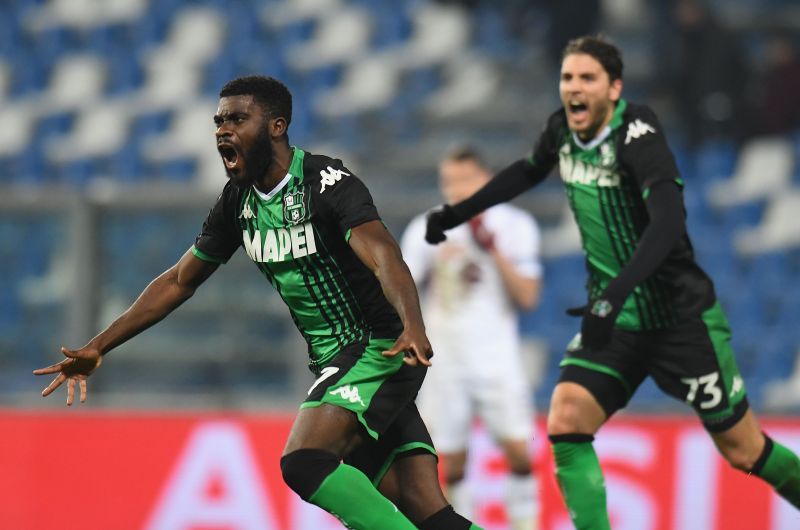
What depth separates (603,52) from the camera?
17.6 ft

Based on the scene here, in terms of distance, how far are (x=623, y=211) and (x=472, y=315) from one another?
2.73 metres

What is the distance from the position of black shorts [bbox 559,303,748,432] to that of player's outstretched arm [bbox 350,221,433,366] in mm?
1257

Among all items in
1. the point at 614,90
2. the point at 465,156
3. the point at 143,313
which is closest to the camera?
the point at 143,313

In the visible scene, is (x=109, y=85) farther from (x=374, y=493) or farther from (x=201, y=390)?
(x=374, y=493)

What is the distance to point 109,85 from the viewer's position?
13.4 meters

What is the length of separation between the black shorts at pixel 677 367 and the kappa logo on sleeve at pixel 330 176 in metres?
1.39

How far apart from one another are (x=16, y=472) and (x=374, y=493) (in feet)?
15.0

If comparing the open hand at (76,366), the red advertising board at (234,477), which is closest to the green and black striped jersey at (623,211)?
the open hand at (76,366)

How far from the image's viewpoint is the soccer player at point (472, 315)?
7.85 metres

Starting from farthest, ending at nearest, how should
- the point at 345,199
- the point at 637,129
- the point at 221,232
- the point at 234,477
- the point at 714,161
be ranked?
1. the point at 714,161
2. the point at 234,477
3. the point at 637,129
4. the point at 221,232
5. the point at 345,199

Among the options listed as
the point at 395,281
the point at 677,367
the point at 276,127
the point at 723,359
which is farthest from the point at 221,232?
the point at 723,359

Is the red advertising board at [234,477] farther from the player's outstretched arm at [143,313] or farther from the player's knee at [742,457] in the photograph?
the player's outstretched arm at [143,313]

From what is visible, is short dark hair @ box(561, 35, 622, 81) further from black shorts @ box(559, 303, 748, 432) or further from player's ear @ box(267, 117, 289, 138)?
player's ear @ box(267, 117, 289, 138)

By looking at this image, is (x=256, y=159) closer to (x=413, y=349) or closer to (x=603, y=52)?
(x=413, y=349)
